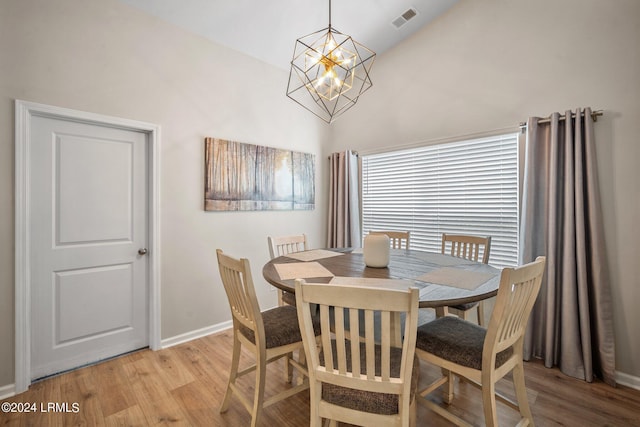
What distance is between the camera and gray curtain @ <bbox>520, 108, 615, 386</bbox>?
7.20 ft

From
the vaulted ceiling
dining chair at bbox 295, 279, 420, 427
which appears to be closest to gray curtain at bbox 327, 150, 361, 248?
the vaulted ceiling

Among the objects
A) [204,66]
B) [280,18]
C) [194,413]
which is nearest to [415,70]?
[280,18]

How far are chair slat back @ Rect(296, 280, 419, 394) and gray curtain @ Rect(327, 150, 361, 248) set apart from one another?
2632 mm

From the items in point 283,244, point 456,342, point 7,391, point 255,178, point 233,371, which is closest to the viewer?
point 456,342

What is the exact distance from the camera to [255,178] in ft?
10.9

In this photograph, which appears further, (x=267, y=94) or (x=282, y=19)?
(x=267, y=94)

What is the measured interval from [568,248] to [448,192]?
116 cm

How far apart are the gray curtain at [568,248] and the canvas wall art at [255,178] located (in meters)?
2.35

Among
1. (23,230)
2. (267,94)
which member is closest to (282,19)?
(267,94)

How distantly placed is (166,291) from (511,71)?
3.67 metres

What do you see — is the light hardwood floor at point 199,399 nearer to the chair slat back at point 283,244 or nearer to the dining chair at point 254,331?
the dining chair at point 254,331

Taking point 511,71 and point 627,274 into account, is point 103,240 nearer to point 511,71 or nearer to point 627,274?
point 511,71

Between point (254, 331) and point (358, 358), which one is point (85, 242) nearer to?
point (254, 331)

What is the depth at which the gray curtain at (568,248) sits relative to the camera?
2.20 meters
